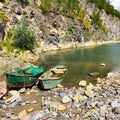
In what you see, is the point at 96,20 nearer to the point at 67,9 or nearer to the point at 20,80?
the point at 67,9

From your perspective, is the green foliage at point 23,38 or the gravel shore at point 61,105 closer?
the gravel shore at point 61,105

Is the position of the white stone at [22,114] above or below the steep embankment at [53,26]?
below

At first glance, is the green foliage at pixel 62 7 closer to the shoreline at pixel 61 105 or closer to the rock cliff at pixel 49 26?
the rock cliff at pixel 49 26

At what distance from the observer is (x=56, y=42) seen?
3703 inches

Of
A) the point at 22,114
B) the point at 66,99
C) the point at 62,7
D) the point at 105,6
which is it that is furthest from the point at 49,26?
the point at 105,6

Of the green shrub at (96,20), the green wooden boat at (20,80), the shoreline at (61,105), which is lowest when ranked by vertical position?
the shoreline at (61,105)

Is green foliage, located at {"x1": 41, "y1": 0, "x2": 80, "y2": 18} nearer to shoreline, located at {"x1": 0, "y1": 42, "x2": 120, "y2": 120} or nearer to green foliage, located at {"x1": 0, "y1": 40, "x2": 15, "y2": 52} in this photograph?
green foliage, located at {"x1": 0, "y1": 40, "x2": 15, "y2": 52}

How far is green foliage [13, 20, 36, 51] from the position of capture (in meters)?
61.8

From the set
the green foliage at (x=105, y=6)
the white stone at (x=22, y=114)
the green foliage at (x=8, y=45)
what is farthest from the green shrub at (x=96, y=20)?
the white stone at (x=22, y=114)

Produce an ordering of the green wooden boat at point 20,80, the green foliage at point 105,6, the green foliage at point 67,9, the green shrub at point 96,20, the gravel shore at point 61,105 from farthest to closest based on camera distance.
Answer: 1. the green foliage at point 105,6
2. the green shrub at point 96,20
3. the green foliage at point 67,9
4. the green wooden boat at point 20,80
5. the gravel shore at point 61,105

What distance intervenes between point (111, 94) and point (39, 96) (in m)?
7.94

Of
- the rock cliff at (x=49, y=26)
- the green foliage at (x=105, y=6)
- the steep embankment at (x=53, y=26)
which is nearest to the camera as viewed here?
the steep embankment at (x=53, y=26)

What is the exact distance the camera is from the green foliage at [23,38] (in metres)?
61.8

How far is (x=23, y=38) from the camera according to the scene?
61906 millimetres
